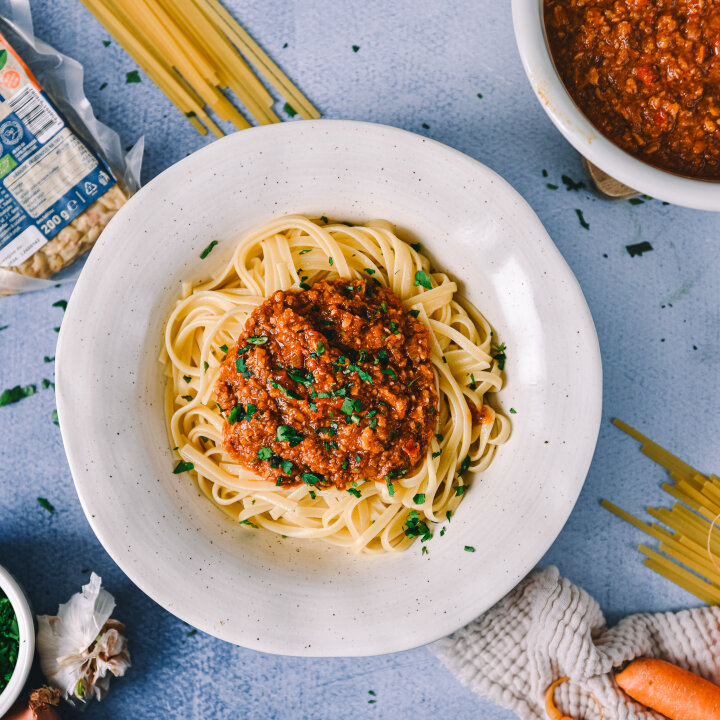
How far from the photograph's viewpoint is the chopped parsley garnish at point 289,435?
255 centimetres

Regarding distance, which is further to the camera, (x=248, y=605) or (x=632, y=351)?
(x=632, y=351)

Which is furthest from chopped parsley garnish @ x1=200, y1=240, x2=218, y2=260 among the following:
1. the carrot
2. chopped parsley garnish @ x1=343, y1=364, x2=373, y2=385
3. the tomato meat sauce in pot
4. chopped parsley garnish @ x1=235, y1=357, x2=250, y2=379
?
the carrot

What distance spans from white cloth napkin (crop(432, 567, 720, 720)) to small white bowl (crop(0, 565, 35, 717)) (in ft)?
5.96

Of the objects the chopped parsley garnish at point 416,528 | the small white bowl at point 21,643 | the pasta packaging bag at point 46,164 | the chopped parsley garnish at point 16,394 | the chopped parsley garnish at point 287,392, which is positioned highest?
the pasta packaging bag at point 46,164

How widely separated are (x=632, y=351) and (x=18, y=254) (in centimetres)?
290

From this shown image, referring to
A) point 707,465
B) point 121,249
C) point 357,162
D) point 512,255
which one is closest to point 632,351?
point 707,465

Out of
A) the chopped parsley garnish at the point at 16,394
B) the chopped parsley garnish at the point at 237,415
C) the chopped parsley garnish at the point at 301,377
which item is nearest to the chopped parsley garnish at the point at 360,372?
the chopped parsley garnish at the point at 301,377

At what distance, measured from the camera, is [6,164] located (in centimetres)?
305

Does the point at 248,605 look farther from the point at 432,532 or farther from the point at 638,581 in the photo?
the point at 638,581

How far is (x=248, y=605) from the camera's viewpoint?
2.68 metres

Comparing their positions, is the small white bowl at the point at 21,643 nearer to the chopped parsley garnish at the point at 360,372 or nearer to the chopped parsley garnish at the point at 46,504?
the chopped parsley garnish at the point at 46,504

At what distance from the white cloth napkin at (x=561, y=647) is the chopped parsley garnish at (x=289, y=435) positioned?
52.8 inches

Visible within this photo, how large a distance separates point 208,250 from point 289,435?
2.83 ft

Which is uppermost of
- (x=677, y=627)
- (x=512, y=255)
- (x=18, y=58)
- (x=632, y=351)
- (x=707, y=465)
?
(x=18, y=58)
